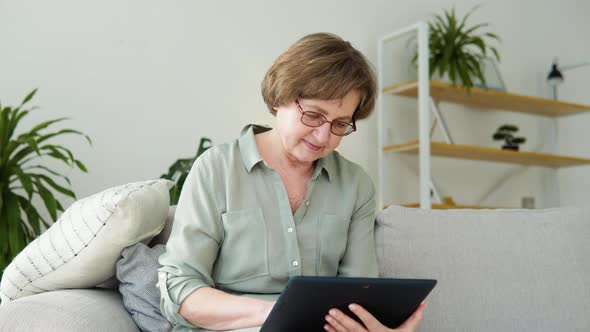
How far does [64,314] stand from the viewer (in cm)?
120

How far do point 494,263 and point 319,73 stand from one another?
0.71 meters

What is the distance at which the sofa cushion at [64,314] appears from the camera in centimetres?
117

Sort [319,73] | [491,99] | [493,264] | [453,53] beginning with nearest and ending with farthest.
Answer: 1. [319,73]
2. [493,264]
3. [453,53]
4. [491,99]

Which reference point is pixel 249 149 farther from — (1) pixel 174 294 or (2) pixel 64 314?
(2) pixel 64 314

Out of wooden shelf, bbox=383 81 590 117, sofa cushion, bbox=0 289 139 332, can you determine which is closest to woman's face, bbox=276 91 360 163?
sofa cushion, bbox=0 289 139 332

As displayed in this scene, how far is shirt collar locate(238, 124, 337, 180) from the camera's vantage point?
1472 millimetres

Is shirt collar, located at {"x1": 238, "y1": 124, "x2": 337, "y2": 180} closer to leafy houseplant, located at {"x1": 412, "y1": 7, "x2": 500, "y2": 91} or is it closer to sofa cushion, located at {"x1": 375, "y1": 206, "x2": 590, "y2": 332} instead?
sofa cushion, located at {"x1": 375, "y1": 206, "x2": 590, "y2": 332}

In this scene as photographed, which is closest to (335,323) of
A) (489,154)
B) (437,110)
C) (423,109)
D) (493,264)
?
(493,264)

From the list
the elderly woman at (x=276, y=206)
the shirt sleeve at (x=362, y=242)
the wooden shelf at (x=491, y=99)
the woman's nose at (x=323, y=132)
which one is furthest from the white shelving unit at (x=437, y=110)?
the woman's nose at (x=323, y=132)

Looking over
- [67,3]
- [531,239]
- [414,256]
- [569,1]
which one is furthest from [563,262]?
[569,1]

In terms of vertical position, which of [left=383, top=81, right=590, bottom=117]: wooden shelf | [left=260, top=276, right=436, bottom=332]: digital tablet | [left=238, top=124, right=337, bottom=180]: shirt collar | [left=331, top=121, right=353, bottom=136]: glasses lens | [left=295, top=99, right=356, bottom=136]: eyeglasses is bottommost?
[left=260, top=276, right=436, bottom=332]: digital tablet

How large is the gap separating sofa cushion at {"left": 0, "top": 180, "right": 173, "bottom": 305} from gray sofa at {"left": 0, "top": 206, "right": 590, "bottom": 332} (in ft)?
0.64

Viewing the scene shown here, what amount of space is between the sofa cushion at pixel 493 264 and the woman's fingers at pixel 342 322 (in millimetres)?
481

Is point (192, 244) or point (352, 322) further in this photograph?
point (192, 244)
